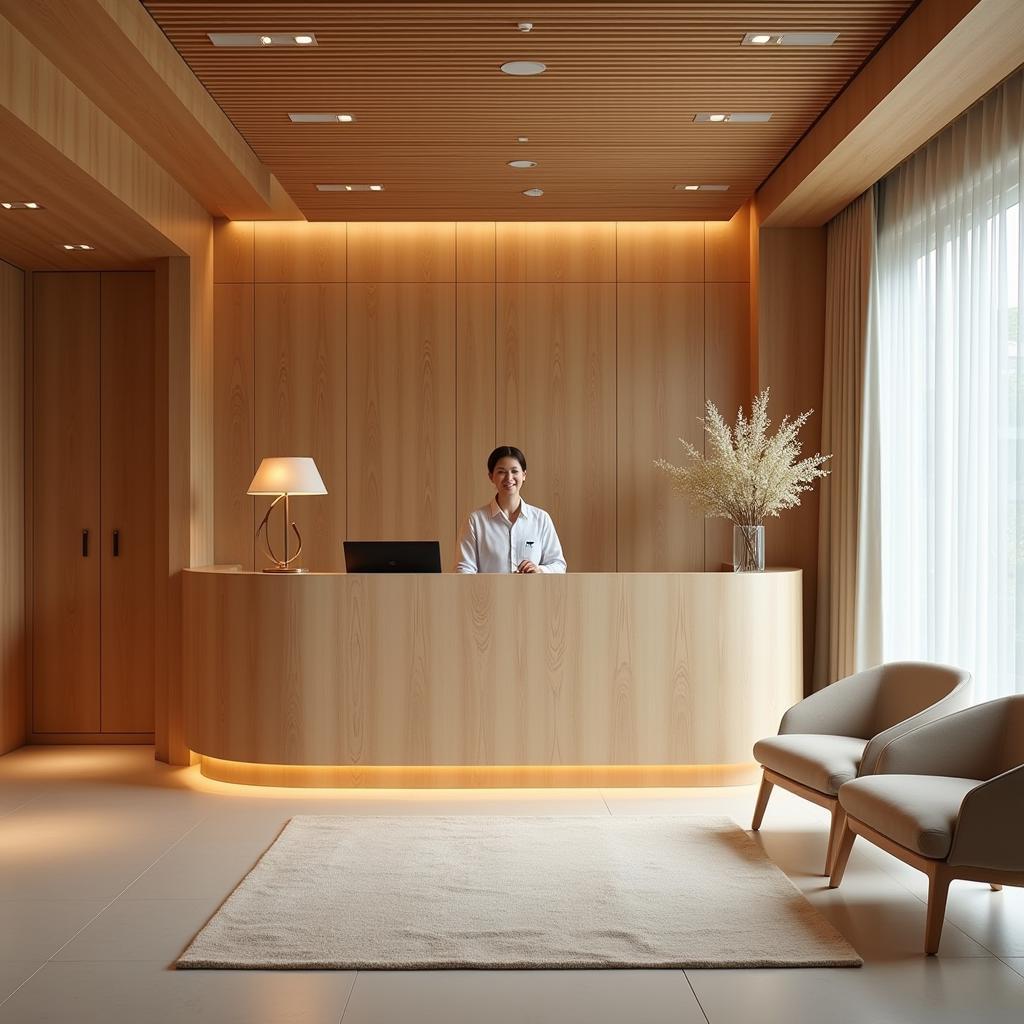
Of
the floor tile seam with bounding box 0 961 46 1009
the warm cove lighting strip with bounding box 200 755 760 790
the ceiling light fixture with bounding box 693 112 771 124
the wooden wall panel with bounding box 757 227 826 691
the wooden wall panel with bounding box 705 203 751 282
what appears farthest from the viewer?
the wooden wall panel with bounding box 705 203 751 282

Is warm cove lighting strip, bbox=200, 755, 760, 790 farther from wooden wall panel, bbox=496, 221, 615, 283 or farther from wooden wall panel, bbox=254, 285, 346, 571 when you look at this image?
wooden wall panel, bbox=496, 221, 615, 283

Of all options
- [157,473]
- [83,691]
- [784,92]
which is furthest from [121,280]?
[784,92]

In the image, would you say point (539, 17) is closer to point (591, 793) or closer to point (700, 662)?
point (700, 662)

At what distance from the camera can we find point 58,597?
284 inches

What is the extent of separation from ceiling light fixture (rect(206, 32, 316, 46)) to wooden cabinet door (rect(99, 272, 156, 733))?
282 cm

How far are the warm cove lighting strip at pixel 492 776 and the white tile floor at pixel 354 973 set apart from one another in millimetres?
284

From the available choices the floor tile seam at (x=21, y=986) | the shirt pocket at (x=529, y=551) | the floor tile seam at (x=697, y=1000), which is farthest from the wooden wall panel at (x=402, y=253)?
the floor tile seam at (x=697, y=1000)

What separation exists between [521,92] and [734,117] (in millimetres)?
1158

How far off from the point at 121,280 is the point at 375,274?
1629mm

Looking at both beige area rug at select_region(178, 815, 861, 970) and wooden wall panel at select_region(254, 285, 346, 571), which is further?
wooden wall panel at select_region(254, 285, 346, 571)

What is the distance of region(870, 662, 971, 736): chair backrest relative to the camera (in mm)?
4705

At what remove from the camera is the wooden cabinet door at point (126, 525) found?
23.6 feet

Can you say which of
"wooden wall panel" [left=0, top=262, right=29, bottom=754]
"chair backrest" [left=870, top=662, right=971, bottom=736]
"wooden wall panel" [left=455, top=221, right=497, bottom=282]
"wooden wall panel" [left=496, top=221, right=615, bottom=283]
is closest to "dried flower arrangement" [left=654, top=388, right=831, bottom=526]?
"chair backrest" [left=870, top=662, right=971, bottom=736]

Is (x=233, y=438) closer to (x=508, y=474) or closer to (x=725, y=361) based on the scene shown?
(x=508, y=474)
